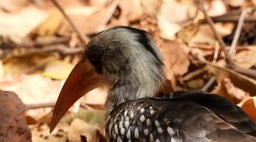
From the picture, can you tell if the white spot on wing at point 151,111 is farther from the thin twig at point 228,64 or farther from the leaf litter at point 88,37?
the thin twig at point 228,64

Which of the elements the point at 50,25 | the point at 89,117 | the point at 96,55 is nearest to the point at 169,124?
the point at 96,55

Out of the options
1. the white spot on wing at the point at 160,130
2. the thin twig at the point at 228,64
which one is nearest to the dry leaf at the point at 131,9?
the thin twig at the point at 228,64

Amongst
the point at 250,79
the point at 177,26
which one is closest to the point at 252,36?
the point at 177,26

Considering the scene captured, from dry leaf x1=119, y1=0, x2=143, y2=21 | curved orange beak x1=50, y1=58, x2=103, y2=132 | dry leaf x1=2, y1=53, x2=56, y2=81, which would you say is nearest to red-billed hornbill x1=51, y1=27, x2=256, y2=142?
curved orange beak x1=50, y1=58, x2=103, y2=132

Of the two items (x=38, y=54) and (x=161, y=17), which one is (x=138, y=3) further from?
(x=38, y=54)

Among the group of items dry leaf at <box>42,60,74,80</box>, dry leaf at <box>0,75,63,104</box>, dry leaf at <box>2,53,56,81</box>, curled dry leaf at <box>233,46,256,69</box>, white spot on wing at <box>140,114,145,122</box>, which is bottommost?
white spot on wing at <box>140,114,145,122</box>

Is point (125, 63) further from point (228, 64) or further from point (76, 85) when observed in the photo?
point (228, 64)

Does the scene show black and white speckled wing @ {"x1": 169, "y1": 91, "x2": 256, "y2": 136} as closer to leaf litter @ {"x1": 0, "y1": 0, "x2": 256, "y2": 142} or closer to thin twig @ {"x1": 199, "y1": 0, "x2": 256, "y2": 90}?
leaf litter @ {"x1": 0, "y1": 0, "x2": 256, "y2": 142}
